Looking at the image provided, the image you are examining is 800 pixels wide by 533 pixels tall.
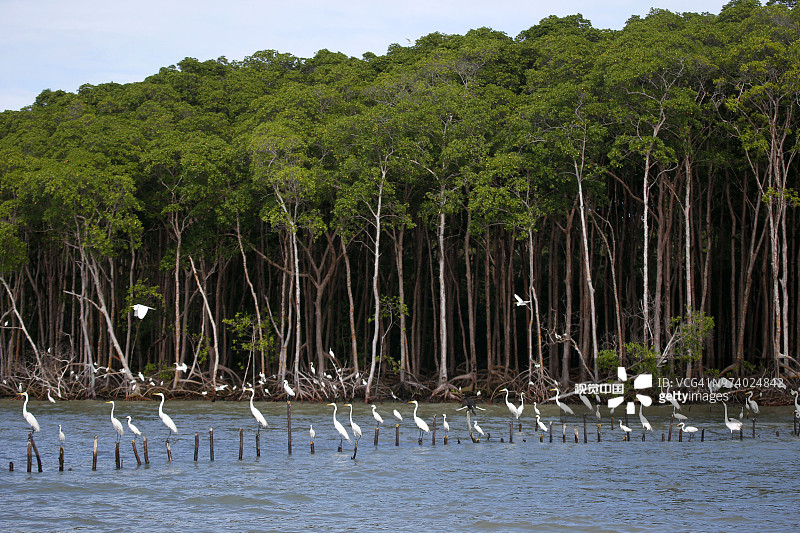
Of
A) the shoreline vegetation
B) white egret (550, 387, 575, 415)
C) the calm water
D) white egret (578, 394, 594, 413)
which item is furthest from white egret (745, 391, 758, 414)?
white egret (550, 387, 575, 415)

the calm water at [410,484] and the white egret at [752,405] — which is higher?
the white egret at [752,405]

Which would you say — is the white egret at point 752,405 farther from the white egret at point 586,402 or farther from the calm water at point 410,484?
the white egret at point 586,402

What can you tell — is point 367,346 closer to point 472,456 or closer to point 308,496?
point 472,456

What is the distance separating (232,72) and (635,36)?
17965 mm

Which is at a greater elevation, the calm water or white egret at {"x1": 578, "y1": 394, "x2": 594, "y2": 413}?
white egret at {"x1": 578, "y1": 394, "x2": 594, "y2": 413}

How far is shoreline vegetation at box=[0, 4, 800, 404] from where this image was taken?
2855 centimetres

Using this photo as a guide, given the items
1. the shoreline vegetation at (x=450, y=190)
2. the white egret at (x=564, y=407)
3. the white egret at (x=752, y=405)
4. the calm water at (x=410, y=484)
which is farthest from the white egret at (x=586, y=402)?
the white egret at (x=752, y=405)

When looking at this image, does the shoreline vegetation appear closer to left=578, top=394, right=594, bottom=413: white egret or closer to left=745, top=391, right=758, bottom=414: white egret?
left=578, top=394, right=594, bottom=413: white egret

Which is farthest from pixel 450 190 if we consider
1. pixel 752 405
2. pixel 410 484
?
pixel 410 484

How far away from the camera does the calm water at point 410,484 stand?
13.5 metres

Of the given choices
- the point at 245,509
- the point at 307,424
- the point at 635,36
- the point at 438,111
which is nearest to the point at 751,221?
the point at 635,36

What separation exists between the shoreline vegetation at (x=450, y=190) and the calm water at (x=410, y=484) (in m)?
8.02

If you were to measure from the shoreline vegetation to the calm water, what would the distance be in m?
8.02

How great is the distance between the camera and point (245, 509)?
14.2 metres
